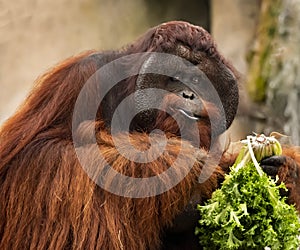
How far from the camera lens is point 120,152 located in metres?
2.54

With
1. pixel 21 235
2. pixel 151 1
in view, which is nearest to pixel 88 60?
pixel 21 235

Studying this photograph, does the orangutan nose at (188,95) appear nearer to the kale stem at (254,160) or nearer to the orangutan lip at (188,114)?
the orangutan lip at (188,114)

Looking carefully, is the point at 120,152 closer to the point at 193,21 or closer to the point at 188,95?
the point at 188,95

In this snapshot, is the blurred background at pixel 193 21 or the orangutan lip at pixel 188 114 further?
the blurred background at pixel 193 21

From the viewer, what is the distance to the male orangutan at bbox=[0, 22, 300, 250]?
250 centimetres

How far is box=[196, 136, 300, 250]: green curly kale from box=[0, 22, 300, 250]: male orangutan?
0.36 feet

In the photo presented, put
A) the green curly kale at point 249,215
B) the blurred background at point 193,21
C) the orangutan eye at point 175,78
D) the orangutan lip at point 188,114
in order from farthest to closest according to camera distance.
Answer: the blurred background at point 193,21 < the orangutan eye at point 175,78 < the orangutan lip at point 188,114 < the green curly kale at point 249,215

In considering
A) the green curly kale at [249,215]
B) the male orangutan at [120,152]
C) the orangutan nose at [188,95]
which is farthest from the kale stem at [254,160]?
the orangutan nose at [188,95]

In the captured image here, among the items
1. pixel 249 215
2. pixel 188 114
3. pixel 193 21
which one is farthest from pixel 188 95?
pixel 193 21

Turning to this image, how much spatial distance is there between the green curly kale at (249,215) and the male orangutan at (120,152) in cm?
11

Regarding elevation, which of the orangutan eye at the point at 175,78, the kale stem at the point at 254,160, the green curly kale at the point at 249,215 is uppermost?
the orangutan eye at the point at 175,78

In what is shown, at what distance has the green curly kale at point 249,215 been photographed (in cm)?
245

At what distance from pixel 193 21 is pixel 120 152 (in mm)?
4602

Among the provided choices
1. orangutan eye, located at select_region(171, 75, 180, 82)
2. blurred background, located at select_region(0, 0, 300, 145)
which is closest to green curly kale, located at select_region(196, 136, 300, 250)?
orangutan eye, located at select_region(171, 75, 180, 82)
